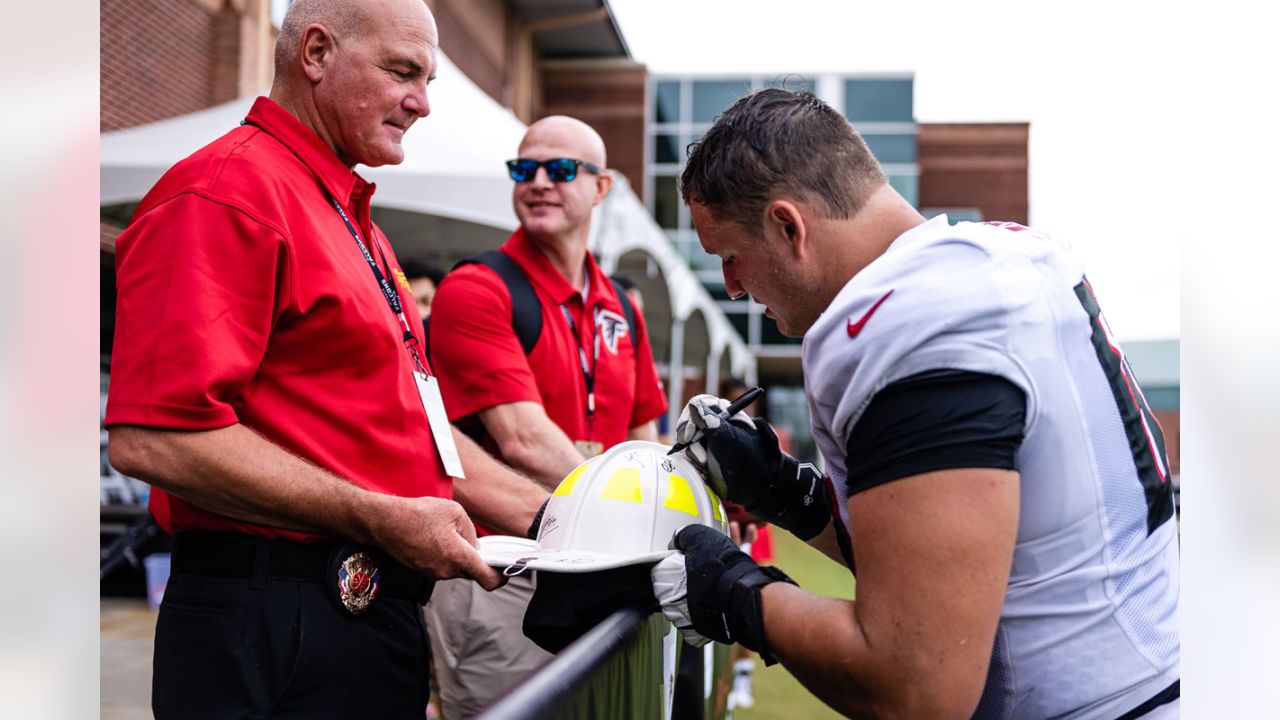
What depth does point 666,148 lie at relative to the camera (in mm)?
33375

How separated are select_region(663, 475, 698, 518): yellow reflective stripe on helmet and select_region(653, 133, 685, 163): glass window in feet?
103

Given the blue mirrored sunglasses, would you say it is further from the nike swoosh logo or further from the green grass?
the nike swoosh logo

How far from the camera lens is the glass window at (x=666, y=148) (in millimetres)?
33125

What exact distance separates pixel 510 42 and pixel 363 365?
2497 centimetres

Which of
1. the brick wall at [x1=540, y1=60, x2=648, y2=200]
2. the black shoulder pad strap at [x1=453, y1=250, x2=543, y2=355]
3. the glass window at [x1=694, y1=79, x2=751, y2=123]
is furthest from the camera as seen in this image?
the glass window at [x1=694, y1=79, x2=751, y2=123]

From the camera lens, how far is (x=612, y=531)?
6.52 feet

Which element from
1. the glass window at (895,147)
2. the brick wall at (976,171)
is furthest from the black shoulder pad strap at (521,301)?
the brick wall at (976,171)

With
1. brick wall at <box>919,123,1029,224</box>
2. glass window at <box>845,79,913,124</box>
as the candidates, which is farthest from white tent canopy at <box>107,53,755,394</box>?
brick wall at <box>919,123,1029,224</box>

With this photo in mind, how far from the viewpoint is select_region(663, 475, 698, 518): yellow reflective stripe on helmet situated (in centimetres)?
204

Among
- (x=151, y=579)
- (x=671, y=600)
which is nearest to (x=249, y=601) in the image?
(x=671, y=600)

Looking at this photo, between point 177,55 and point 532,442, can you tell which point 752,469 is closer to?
point 532,442

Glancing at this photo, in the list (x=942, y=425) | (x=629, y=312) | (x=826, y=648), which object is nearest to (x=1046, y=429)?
(x=942, y=425)
